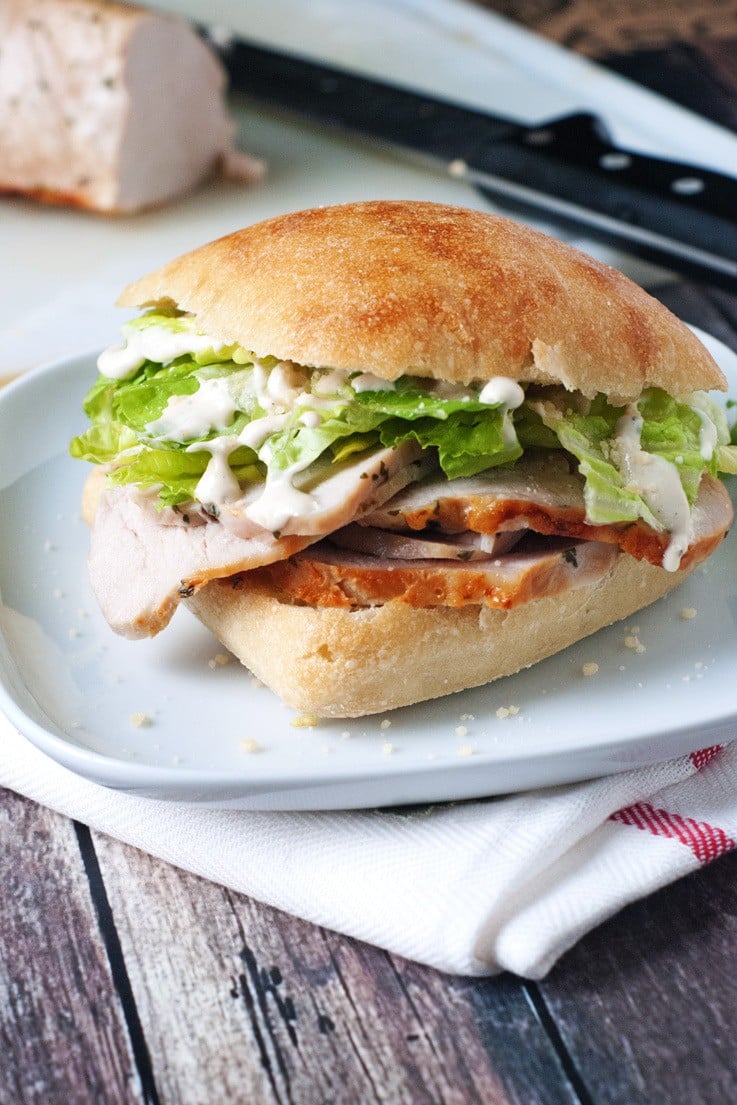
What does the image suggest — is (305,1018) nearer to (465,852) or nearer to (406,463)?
(465,852)

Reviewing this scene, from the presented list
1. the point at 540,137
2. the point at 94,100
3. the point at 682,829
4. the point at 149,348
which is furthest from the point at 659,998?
the point at 94,100

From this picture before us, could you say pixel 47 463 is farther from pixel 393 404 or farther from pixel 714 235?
pixel 714 235

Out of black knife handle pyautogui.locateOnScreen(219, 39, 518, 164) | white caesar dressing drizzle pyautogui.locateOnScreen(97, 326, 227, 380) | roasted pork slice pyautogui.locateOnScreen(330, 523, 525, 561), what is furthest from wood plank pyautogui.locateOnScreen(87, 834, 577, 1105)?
black knife handle pyautogui.locateOnScreen(219, 39, 518, 164)

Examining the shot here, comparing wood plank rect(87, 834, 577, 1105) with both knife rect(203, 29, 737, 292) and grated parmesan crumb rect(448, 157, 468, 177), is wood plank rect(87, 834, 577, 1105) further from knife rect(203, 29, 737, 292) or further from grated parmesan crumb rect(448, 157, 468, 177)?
grated parmesan crumb rect(448, 157, 468, 177)

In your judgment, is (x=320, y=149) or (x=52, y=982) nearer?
(x=52, y=982)

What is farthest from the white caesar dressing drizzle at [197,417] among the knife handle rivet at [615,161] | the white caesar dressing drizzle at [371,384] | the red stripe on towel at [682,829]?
the knife handle rivet at [615,161]

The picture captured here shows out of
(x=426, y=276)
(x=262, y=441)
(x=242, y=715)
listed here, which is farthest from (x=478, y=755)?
(x=426, y=276)
